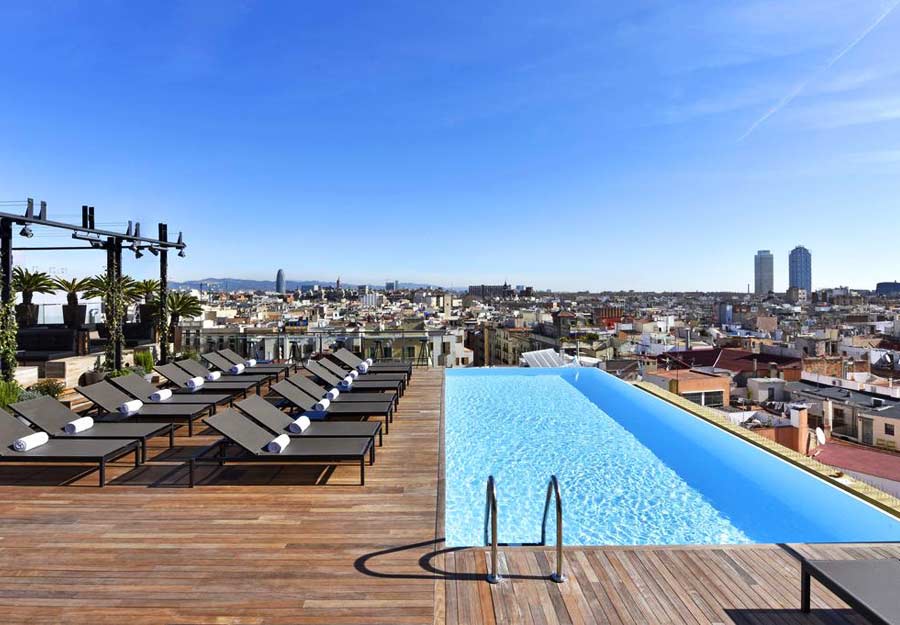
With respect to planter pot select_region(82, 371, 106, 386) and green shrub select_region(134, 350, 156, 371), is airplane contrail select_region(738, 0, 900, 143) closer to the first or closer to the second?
green shrub select_region(134, 350, 156, 371)

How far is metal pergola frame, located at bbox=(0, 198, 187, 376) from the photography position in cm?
671

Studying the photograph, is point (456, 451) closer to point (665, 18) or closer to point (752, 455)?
point (752, 455)

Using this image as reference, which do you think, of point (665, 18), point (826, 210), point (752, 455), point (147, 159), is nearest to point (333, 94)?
point (147, 159)

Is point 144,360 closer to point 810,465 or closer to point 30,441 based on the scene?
point 30,441

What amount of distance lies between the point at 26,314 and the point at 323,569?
1163 centimetres

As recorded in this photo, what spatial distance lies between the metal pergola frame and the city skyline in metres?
0.32

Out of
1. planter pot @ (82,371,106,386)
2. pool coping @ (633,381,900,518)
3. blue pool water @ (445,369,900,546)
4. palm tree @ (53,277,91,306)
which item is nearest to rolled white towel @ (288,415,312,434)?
blue pool water @ (445,369,900,546)

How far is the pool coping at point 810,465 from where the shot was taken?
4.07 metres

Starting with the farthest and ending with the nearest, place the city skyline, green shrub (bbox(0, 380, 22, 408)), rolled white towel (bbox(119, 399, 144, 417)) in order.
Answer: the city skyline < green shrub (bbox(0, 380, 22, 408)) < rolled white towel (bbox(119, 399, 144, 417))

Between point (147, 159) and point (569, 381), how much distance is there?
1759 cm

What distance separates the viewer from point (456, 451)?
6.65 metres

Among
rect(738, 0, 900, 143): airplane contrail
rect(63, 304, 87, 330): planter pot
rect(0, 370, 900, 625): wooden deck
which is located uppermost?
rect(738, 0, 900, 143): airplane contrail

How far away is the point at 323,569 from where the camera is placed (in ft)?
9.61

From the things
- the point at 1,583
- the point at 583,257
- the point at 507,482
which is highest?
the point at 583,257
